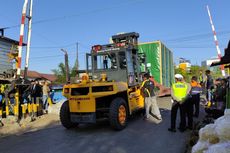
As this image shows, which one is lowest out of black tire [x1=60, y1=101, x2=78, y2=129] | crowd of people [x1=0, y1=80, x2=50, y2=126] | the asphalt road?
the asphalt road

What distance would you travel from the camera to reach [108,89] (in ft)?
26.1

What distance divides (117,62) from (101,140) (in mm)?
3029

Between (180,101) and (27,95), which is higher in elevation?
(27,95)

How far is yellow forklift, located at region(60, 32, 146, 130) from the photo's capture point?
7.96 metres

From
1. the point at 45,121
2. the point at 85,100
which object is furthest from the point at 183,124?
the point at 45,121

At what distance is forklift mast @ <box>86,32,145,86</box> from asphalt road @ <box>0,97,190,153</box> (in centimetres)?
154

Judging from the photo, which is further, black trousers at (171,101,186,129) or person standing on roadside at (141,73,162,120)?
person standing on roadside at (141,73,162,120)

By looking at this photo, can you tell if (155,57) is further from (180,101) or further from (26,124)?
(180,101)

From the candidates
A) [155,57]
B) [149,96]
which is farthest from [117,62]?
[155,57]

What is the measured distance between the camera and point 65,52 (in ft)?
25.5

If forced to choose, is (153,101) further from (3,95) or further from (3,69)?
(3,69)

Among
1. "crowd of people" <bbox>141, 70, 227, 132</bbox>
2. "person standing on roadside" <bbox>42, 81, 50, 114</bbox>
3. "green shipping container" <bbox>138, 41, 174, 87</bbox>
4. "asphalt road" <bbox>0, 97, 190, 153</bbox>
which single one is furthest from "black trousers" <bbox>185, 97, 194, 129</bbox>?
"green shipping container" <bbox>138, 41, 174, 87</bbox>

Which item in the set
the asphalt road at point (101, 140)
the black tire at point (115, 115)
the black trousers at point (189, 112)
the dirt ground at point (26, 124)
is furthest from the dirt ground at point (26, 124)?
the black trousers at point (189, 112)

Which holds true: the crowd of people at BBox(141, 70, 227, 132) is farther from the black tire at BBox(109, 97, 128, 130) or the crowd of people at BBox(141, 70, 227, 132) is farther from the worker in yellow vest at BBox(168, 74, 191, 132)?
the black tire at BBox(109, 97, 128, 130)
